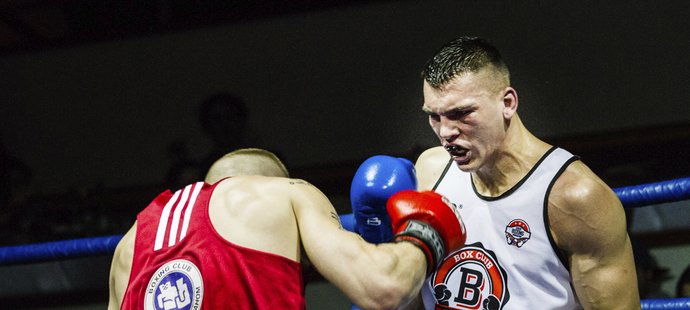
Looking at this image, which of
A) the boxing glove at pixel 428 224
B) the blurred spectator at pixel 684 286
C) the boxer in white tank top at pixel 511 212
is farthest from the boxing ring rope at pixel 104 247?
the blurred spectator at pixel 684 286

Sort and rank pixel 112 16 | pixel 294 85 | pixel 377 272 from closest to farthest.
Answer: pixel 377 272, pixel 294 85, pixel 112 16

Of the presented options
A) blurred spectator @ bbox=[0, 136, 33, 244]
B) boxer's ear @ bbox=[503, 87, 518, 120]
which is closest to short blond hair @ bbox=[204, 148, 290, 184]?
boxer's ear @ bbox=[503, 87, 518, 120]

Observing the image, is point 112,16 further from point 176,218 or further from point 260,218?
point 260,218

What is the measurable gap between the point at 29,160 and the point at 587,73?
12.4 ft

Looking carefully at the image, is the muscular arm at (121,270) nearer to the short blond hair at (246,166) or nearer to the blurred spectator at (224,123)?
the short blond hair at (246,166)

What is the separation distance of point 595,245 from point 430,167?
0.56m

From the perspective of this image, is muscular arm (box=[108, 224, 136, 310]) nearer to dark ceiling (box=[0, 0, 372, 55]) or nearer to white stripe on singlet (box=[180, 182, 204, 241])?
white stripe on singlet (box=[180, 182, 204, 241])

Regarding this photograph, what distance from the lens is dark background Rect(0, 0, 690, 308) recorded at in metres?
4.46

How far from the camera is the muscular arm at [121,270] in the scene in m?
1.97

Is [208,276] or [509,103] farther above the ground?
[509,103]

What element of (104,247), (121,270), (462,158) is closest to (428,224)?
(462,158)

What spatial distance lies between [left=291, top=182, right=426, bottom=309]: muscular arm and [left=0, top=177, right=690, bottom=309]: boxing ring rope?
77cm

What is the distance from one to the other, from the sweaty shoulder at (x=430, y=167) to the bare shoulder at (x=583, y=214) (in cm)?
39

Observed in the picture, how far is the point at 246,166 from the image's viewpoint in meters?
2.08
